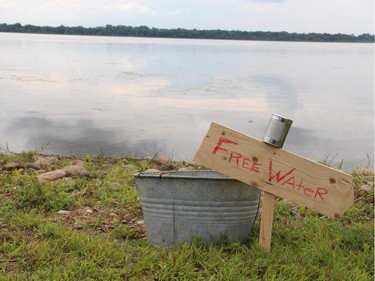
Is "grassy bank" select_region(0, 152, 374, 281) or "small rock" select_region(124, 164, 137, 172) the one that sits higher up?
"grassy bank" select_region(0, 152, 374, 281)

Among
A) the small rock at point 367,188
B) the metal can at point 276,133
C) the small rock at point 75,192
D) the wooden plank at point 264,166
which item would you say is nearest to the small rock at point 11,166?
the small rock at point 75,192

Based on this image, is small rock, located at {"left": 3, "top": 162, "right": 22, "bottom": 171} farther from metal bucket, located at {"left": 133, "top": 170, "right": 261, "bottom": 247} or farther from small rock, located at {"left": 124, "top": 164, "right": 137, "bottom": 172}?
metal bucket, located at {"left": 133, "top": 170, "right": 261, "bottom": 247}

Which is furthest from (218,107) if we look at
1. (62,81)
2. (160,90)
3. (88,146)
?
(62,81)

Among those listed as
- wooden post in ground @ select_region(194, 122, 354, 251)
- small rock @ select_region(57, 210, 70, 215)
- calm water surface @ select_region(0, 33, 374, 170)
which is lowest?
calm water surface @ select_region(0, 33, 374, 170)

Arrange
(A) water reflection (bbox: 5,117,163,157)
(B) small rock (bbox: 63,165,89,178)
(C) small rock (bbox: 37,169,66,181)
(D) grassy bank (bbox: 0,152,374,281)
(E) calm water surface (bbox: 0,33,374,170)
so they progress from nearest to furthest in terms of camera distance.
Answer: (D) grassy bank (bbox: 0,152,374,281)
(C) small rock (bbox: 37,169,66,181)
(B) small rock (bbox: 63,165,89,178)
(A) water reflection (bbox: 5,117,163,157)
(E) calm water surface (bbox: 0,33,374,170)

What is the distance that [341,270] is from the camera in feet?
12.0

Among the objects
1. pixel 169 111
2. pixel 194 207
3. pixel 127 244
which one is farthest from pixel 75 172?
pixel 169 111

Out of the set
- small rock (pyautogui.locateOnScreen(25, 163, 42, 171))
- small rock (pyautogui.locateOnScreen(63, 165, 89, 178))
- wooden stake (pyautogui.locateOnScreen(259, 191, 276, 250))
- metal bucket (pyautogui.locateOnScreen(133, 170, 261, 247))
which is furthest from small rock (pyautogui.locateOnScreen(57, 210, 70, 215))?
small rock (pyautogui.locateOnScreen(25, 163, 42, 171))

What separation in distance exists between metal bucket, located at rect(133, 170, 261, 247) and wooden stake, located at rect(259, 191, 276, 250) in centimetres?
15

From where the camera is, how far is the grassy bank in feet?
11.3

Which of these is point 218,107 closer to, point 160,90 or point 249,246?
point 160,90

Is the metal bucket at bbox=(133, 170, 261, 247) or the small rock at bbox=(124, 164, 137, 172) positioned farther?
the small rock at bbox=(124, 164, 137, 172)

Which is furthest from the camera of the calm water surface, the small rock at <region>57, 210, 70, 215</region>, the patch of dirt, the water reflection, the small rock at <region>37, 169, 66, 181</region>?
the calm water surface

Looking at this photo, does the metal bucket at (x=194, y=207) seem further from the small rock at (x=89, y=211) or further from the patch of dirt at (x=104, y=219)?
the small rock at (x=89, y=211)
